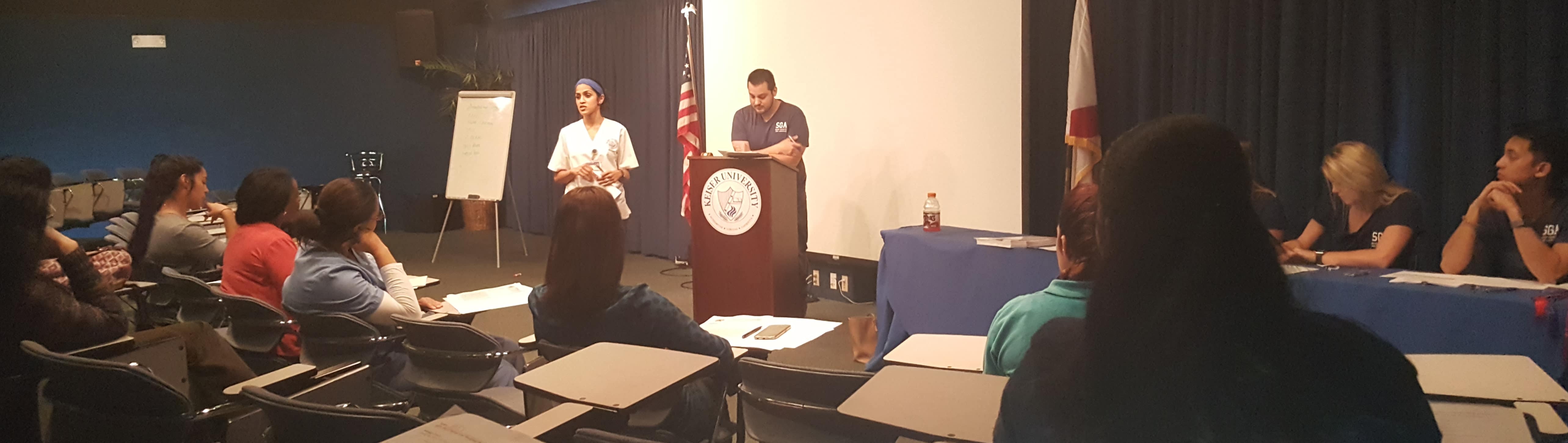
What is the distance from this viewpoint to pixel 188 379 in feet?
7.75

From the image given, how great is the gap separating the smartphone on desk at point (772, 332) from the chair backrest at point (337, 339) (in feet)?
3.66

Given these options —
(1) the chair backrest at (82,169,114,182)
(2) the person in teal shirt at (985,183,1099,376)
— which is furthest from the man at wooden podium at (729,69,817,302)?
(1) the chair backrest at (82,169,114,182)

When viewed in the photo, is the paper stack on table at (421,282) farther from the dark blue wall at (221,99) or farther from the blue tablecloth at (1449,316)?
the dark blue wall at (221,99)

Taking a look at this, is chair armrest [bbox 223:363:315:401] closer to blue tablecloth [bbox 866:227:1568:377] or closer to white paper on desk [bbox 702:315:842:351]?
white paper on desk [bbox 702:315:842:351]

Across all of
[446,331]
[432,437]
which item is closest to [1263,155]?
[446,331]

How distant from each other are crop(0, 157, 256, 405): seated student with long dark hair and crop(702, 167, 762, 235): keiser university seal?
7.91 feet

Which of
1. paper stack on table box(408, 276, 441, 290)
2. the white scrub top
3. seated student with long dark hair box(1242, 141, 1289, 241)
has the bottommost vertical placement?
paper stack on table box(408, 276, 441, 290)

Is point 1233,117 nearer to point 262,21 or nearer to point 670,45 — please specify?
point 670,45

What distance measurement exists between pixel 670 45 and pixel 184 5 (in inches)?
228

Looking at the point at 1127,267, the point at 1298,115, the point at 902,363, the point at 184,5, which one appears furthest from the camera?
the point at 184,5

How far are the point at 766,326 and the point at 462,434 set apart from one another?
1.38m

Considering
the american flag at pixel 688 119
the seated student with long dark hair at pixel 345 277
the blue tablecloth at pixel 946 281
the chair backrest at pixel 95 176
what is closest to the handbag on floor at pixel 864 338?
the blue tablecloth at pixel 946 281

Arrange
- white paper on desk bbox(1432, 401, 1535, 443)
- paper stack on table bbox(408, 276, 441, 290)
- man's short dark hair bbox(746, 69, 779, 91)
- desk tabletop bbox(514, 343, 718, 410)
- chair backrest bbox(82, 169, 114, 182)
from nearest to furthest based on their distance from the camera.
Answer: white paper on desk bbox(1432, 401, 1535, 443)
desk tabletop bbox(514, 343, 718, 410)
paper stack on table bbox(408, 276, 441, 290)
man's short dark hair bbox(746, 69, 779, 91)
chair backrest bbox(82, 169, 114, 182)

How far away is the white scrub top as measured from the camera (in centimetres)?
619
